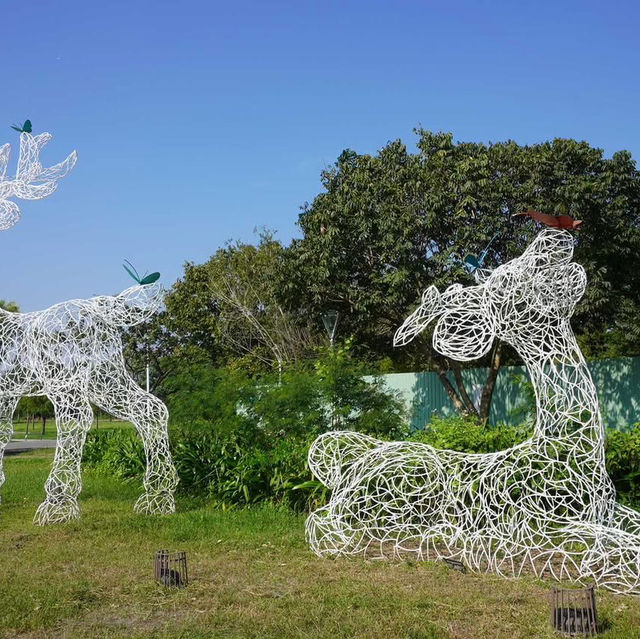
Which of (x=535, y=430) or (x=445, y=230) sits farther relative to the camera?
(x=445, y=230)

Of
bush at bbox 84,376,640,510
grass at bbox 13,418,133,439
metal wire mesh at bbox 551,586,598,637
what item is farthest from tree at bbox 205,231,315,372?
metal wire mesh at bbox 551,586,598,637

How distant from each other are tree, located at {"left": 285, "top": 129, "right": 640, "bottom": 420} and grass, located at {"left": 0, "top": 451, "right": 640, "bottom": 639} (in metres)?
7.75

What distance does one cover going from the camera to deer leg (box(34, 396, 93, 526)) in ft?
26.2

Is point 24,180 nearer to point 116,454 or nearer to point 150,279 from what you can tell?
point 150,279

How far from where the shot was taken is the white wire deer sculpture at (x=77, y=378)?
8.00m

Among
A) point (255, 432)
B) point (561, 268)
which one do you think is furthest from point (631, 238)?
point (561, 268)

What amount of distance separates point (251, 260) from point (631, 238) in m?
14.7

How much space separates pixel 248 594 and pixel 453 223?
10.3m

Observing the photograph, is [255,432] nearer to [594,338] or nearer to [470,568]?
[470,568]

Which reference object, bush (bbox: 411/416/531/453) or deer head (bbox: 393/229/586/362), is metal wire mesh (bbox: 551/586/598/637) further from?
bush (bbox: 411/416/531/453)

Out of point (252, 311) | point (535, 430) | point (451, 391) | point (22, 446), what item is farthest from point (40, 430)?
point (535, 430)

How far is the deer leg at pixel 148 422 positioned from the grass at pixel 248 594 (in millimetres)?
1063

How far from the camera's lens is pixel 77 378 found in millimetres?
7980

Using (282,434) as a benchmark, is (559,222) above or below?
above
